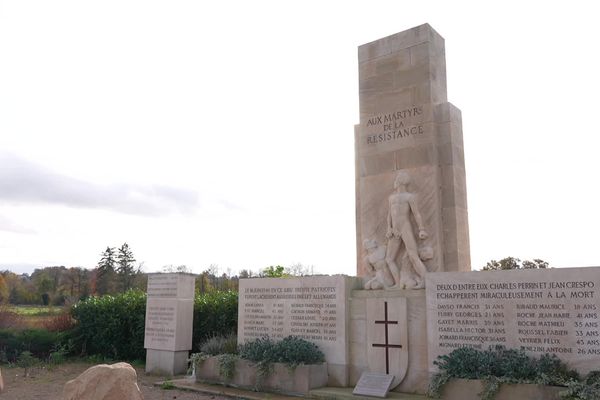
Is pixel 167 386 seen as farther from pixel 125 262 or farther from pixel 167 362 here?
pixel 125 262

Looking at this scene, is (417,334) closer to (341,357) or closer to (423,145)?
(341,357)

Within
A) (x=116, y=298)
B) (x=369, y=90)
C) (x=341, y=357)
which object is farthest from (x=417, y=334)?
(x=116, y=298)

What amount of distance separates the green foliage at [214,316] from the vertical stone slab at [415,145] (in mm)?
3932

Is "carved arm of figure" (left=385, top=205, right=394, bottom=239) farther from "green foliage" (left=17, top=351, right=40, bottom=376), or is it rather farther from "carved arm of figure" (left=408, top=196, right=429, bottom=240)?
"green foliage" (left=17, top=351, right=40, bottom=376)

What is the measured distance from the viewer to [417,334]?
839 centimetres

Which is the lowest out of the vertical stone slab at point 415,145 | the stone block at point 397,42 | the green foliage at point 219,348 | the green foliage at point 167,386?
the green foliage at point 167,386

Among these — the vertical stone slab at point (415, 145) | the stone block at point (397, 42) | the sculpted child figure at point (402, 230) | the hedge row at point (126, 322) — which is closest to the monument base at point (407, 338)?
the sculpted child figure at point (402, 230)

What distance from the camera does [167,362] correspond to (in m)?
11.8

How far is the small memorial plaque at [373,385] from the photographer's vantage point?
7.96 m

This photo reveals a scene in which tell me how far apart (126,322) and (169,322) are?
2667 mm

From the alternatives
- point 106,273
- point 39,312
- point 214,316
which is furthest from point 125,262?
point 214,316

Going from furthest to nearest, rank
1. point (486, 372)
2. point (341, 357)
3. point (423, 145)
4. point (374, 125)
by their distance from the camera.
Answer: point (374, 125) → point (423, 145) → point (341, 357) → point (486, 372)

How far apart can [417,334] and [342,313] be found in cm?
138

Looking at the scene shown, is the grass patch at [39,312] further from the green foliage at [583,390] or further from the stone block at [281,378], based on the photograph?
the green foliage at [583,390]
